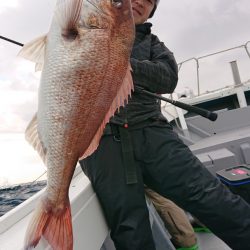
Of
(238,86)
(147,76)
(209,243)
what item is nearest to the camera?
(147,76)

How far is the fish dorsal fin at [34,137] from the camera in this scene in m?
1.60

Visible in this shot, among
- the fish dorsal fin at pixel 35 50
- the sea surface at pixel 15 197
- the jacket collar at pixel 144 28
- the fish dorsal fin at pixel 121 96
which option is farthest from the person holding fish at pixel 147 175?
the sea surface at pixel 15 197

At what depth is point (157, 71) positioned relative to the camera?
2.39 meters

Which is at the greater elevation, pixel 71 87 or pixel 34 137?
pixel 71 87

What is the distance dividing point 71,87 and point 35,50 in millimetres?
214

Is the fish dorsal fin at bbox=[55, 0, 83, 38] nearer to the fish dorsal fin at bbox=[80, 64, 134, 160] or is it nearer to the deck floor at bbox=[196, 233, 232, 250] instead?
the fish dorsal fin at bbox=[80, 64, 134, 160]

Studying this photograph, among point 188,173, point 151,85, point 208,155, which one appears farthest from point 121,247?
point 208,155

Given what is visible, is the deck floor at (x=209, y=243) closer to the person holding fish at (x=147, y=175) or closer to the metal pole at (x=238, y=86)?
the person holding fish at (x=147, y=175)

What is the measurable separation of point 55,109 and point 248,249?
1678 mm

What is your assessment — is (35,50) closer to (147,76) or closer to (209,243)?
(147,76)

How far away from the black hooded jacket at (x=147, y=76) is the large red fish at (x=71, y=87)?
0.76m

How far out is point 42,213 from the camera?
61.8 inches

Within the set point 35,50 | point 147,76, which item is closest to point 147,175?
point 147,76

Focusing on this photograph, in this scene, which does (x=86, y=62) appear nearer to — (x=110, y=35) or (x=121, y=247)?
(x=110, y=35)
